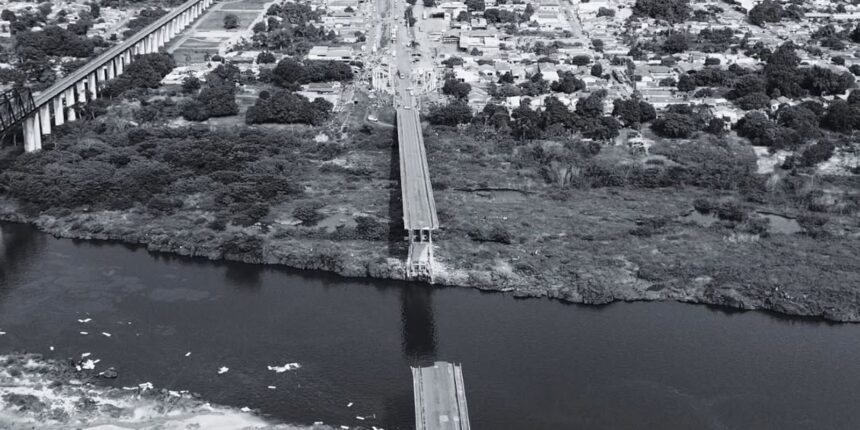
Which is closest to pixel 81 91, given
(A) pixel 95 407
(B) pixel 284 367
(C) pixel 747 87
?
(B) pixel 284 367

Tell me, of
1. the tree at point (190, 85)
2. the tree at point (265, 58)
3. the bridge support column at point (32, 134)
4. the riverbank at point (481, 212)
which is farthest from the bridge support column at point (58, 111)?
the tree at point (265, 58)

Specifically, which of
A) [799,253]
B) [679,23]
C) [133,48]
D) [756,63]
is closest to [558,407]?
[799,253]

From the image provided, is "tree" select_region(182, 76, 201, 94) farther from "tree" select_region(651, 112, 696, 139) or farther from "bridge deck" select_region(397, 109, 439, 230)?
"tree" select_region(651, 112, 696, 139)

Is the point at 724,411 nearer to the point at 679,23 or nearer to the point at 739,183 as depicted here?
the point at 739,183

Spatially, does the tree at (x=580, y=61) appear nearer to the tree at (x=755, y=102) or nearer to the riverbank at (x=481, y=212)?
the tree at (x=755, y=102)

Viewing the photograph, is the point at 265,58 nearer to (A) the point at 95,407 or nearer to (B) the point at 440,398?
(A) the point at 95,407
